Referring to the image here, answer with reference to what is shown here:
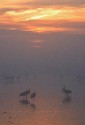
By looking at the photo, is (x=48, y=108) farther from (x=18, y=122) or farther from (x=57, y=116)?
(x=18, y=122)

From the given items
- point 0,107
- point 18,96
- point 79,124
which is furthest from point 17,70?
point 79,124

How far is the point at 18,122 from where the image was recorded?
83.5ft

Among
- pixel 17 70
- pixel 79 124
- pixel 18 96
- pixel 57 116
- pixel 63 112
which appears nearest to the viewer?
pixel 79 124

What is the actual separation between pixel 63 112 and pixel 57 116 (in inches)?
71.9

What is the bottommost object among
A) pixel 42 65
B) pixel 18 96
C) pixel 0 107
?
pixel 42 65

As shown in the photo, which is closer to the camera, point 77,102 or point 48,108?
point 48,108

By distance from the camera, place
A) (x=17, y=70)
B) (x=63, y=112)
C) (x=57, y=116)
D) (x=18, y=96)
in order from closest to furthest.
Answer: (x=57, y=116) < (x=63, y=112) < (x=18, y=96) < (x=17, y=70)

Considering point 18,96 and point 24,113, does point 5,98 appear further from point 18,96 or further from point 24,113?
point 24,113

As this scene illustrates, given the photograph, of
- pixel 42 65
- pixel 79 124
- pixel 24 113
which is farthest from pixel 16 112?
pixel 42 65

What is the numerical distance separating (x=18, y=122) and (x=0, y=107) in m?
5.87

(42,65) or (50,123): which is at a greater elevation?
(50,123)

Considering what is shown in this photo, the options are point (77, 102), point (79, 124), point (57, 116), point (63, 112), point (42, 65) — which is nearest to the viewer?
point (79, 124)

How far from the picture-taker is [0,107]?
3116 centimetres

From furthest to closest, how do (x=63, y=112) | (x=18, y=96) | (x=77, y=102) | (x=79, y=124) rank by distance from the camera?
(x=18, y=96) → (x=77, y=102) → (x=63, y=112) → (x=79, y=124)
